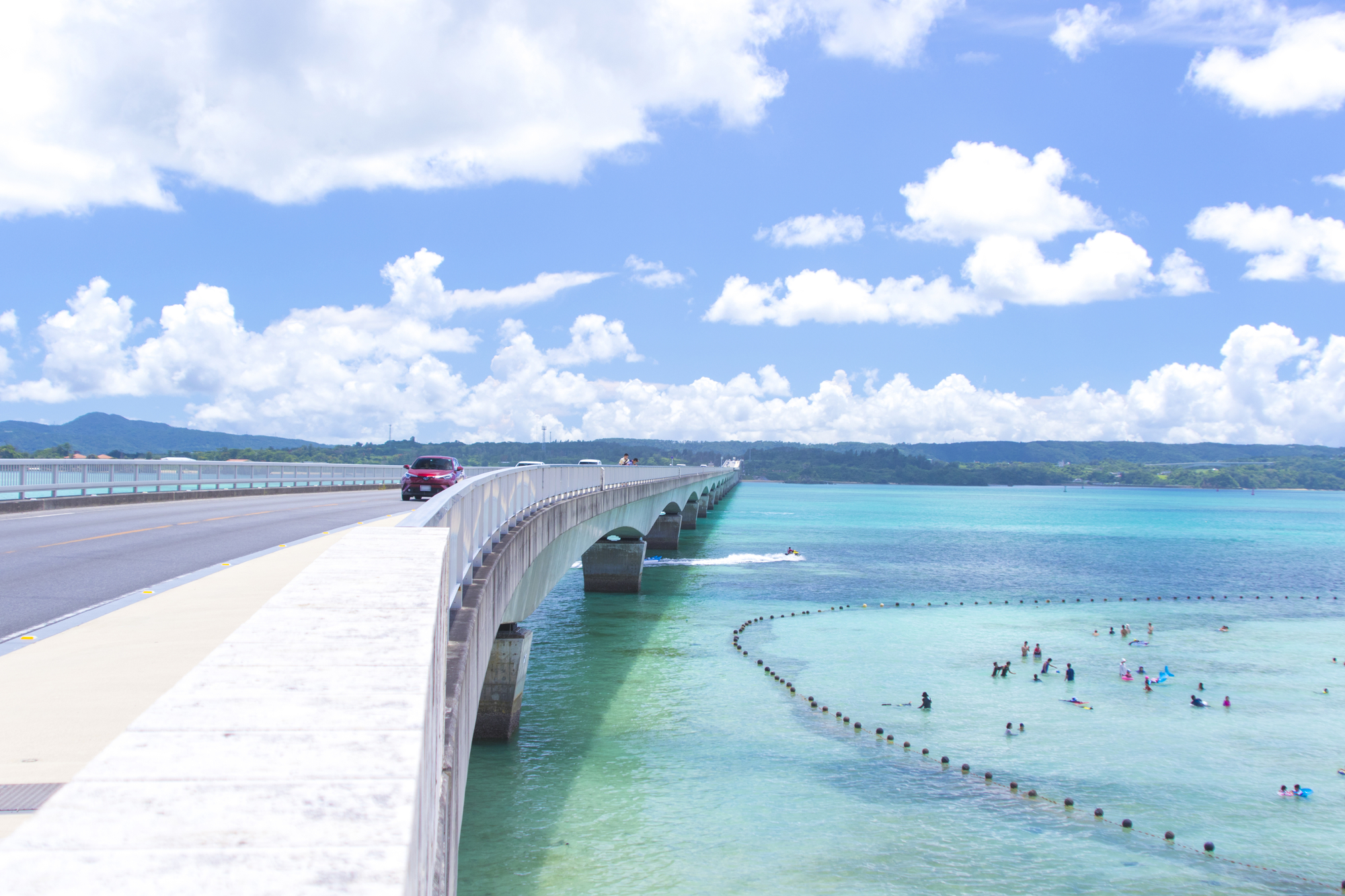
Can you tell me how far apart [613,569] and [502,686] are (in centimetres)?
2385

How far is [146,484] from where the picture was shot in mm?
34656

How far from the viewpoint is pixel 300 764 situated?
10.7 ft

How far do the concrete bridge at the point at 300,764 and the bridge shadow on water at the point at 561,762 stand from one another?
280 inches

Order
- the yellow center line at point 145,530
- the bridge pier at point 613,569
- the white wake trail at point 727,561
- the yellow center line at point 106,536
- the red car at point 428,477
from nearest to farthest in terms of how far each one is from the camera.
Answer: the yellow center line at point 106,536 → the yellow center line at point 145,530 → the red car at point 428,477 → the bridge pier at point 613,569 → the white wake trail at point 727,561

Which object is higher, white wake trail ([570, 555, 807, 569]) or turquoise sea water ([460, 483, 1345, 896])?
turquoise sea water ([460, 483, 1345, 896])

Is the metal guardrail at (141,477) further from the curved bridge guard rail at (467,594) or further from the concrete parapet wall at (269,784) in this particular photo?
the concrete parapet wall at (269,784)

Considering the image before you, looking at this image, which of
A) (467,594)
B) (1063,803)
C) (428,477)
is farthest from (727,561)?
(467,594)

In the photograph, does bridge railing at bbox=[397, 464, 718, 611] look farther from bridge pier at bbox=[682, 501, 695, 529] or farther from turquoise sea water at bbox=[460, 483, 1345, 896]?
bridge pier at bbox=[682, 501, 695, 529]

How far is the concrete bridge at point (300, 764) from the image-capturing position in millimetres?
2600

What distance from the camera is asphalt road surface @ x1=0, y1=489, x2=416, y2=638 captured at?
12188mm

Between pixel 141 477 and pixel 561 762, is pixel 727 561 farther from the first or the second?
pixel 561 762

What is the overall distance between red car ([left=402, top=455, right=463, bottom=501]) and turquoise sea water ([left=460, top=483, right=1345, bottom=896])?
6.52 meters

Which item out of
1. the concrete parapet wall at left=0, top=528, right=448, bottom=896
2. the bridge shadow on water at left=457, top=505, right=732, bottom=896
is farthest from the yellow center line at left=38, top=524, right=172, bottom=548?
the concrete parapet wall at left=0, top=528, right=448, bottom=896

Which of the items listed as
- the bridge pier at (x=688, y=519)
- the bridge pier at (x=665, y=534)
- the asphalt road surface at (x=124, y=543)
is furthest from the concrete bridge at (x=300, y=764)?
the bridge pier at (x=688, y=519)
